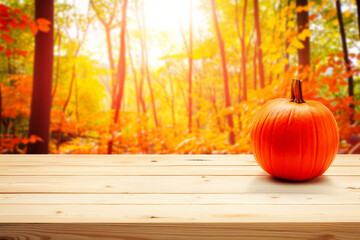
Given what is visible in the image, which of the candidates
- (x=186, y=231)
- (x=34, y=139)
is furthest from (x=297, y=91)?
(x=34, y=139)

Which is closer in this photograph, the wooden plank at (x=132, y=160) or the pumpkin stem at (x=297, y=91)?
the pumpkin stem at (x=297, y=91)

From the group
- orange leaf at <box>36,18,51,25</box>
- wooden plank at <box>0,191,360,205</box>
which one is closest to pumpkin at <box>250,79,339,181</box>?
wooden plank at <box>0,191,360,205</box>

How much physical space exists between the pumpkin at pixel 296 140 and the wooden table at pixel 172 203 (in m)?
0.06

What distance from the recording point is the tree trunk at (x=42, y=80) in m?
3.41

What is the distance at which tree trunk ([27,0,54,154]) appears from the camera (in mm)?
3414

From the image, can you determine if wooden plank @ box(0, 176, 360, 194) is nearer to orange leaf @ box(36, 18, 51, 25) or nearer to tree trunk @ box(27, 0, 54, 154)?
orange leaf @ box(36, 18, 51, 25)

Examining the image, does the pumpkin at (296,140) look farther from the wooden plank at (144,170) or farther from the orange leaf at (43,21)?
the orange leaf at (43,21)

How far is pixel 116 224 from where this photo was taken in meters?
0.62

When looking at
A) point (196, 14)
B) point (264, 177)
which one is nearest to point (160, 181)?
point (264, 177)

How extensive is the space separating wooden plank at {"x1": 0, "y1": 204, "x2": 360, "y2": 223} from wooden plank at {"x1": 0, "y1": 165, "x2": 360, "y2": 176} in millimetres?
346

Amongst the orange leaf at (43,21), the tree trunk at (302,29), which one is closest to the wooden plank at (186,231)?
the orange leaf at (43,21)

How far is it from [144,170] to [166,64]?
13829mm

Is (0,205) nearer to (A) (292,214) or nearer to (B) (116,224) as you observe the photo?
(B) (116,224)

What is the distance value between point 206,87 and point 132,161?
45.2ft
